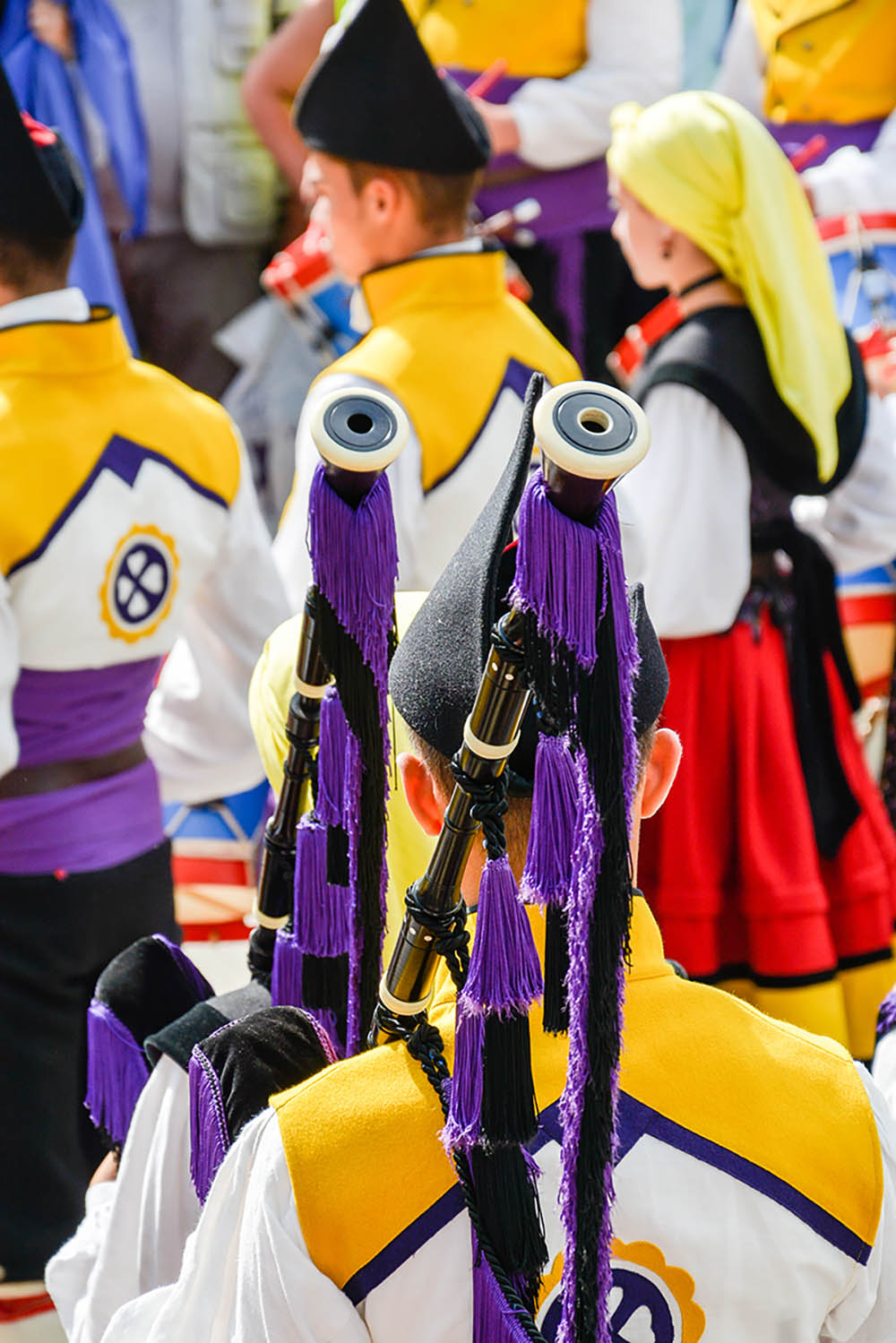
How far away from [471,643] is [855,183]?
352 centimetres

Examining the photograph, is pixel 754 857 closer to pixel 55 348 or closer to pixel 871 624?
pixel 871 624

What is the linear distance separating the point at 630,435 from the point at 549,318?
3.64 m

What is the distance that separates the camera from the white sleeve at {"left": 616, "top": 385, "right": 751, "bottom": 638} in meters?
2.90

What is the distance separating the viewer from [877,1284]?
3.92 feet

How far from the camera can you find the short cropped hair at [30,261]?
2.35 metres

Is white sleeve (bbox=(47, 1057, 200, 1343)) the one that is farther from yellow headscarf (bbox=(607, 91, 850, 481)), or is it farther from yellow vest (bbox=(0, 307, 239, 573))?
yellow headscarf (bbox=(607, 91, 850, 481))

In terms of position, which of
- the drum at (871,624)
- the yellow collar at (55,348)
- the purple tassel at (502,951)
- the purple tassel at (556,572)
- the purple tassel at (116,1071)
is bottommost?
the drum at (871,624)

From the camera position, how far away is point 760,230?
289cm

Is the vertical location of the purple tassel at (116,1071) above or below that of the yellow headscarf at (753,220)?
below

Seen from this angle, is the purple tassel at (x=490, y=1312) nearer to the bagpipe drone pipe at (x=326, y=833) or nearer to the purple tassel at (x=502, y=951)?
the purple tassel at (x=502, y=951)

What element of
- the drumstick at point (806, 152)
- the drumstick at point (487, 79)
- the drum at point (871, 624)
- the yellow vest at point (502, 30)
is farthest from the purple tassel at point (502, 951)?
the yellow vest at point (502, 30)

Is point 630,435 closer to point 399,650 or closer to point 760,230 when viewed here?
point 399,650

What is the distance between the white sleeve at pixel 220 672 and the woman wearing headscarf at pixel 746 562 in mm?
647

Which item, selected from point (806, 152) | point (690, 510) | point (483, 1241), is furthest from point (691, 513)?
point (483, 1241)
